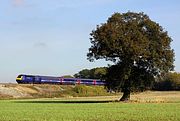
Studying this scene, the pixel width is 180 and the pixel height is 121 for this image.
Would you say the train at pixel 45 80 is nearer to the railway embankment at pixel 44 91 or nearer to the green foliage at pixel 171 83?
the railway embankment at pixel 44 91

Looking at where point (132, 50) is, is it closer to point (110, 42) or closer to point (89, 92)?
point (110, 42)

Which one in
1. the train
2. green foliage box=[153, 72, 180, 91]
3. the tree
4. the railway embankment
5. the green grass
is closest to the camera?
the green grass

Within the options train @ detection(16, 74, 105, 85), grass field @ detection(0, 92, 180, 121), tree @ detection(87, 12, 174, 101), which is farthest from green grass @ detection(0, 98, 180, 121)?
train @ detection(16, 74, 105, 85)

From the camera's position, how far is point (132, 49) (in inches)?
2525

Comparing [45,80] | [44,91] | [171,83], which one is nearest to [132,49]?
[44,91]

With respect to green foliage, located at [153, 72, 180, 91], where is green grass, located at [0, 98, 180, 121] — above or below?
below

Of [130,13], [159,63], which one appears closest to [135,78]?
[159,63]

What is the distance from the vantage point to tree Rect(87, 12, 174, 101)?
214 ft

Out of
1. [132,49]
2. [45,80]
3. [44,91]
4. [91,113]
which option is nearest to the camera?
[91,113]

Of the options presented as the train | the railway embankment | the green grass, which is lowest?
the green grass

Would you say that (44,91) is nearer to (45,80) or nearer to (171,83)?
(45,80)

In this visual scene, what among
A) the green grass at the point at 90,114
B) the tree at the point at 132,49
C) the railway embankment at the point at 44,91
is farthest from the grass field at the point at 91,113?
the railway embankment at the point at 44,91

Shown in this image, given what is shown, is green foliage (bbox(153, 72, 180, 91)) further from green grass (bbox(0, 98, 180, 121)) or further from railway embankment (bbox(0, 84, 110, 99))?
green grass (bbox(0, 98, 180, 121))

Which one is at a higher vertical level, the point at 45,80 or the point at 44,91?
the point at 45,80
